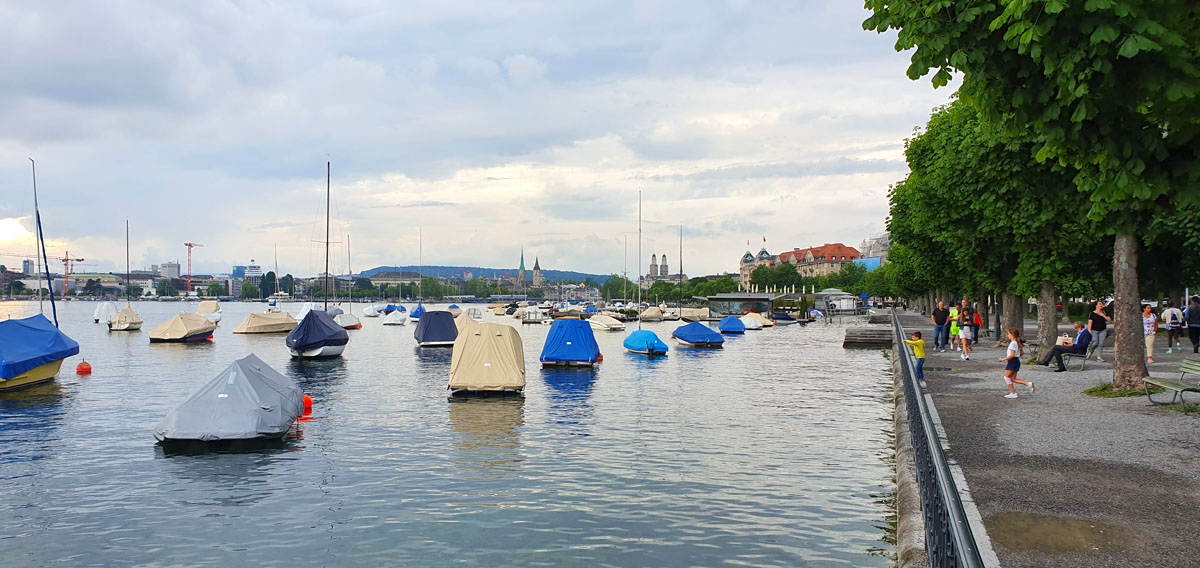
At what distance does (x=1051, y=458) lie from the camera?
12.8 m

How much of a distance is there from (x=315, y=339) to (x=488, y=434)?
28727 millimetres

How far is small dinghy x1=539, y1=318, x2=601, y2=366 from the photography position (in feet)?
134

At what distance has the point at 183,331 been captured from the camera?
2579 inches

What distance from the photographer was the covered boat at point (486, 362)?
28.9 metres

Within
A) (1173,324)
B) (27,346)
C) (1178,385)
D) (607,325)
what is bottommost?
(607,325)

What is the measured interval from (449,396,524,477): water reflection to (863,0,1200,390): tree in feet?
37.8

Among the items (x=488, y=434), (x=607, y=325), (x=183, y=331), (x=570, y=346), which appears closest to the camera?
(x=488, y=434)

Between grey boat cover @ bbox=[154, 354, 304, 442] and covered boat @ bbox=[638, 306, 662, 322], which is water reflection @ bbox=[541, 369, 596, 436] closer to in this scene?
grey boat cover @ bbox=[154, 354, 304, 442]

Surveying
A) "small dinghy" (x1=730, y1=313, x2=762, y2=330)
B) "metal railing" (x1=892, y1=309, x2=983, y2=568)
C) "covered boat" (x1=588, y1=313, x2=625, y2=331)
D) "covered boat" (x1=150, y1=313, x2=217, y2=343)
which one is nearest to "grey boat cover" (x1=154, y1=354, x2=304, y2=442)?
"metal railing" (x1=892, y1=309, x2=983, y2=568)

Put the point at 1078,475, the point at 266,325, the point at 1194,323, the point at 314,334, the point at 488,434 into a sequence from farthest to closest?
1. the point at 266,325
2. the point at 314,334
3. the point at 1194,323
4. the point at 488,434
5. the point at 1078,475

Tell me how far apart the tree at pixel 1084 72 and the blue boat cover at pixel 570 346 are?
1205 inches

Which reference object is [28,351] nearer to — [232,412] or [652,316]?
[232,412]

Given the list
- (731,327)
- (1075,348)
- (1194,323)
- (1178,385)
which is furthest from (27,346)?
(731,327)

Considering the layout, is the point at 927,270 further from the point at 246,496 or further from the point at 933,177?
the point at 246,496
